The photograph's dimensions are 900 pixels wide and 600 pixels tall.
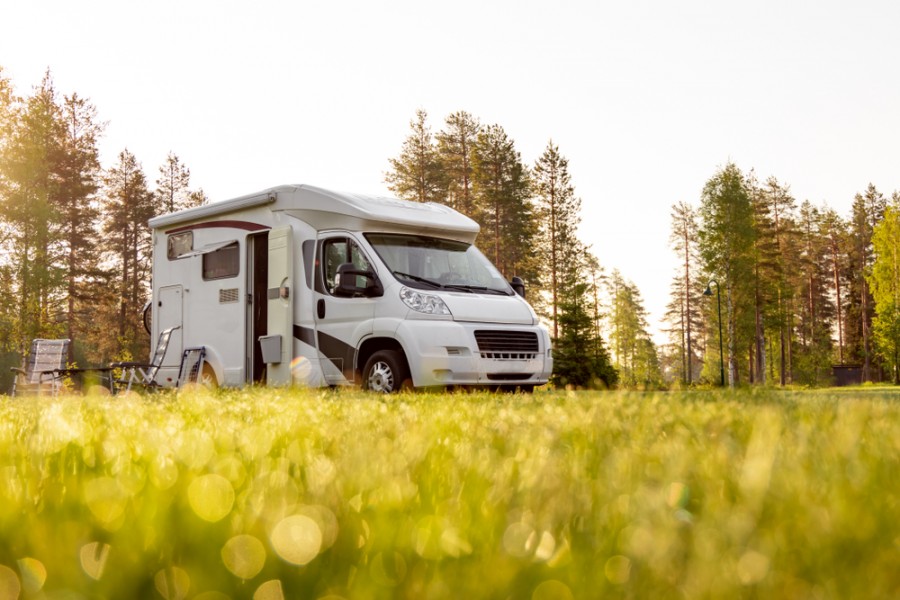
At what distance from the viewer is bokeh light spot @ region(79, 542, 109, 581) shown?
39.7 inches

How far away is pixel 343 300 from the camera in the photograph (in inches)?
429

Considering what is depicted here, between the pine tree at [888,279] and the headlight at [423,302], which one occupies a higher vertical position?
the pine tree at [888,279]

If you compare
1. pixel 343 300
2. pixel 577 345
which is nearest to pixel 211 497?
pixel 343 300

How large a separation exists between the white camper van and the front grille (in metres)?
0.02

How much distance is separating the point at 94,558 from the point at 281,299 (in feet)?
35.3

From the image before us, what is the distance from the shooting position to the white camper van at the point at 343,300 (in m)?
10.2

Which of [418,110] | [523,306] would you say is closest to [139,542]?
[523,306]

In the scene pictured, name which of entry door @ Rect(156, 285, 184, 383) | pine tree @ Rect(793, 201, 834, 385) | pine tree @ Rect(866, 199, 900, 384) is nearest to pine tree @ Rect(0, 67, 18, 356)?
entry door @ Rect(156, 285, 184, 383)

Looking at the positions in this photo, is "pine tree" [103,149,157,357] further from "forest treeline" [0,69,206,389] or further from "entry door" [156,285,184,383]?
"entry door" [156,285,184,383]

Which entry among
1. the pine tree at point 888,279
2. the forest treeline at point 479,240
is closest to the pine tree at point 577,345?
the forest treeline at point 479,240

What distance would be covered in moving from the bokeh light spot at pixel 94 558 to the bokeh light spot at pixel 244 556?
0.14m

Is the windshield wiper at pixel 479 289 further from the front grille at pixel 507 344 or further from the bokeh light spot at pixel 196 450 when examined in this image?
the bokeh light spot at pixel 196 450

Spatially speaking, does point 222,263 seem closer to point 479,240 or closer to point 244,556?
point 244,556

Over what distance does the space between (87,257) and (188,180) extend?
8.63 m
